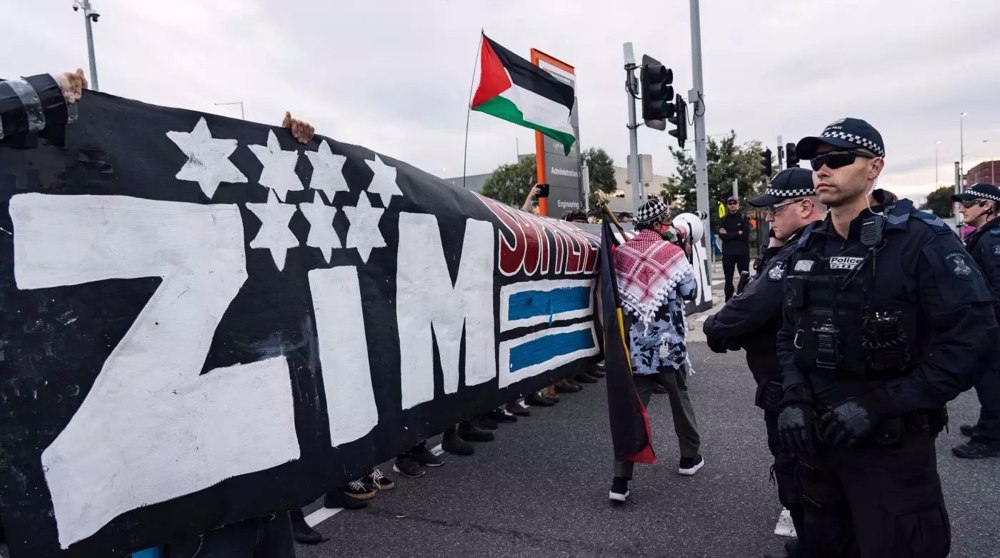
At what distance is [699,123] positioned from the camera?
11633 millimetres

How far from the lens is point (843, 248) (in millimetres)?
2311

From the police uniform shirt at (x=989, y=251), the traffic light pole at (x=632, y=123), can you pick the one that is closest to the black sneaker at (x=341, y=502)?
the police uniform shirt at (x=989, y=251)

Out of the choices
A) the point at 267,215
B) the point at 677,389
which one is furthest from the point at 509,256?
the point at 267,215

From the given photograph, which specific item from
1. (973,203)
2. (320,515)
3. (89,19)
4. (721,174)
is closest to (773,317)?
(320,515)

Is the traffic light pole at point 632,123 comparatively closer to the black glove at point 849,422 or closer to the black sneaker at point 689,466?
the black sneaker at point 689,466

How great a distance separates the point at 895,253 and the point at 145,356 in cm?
252

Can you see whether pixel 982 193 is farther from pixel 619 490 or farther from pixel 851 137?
pixel 619 490

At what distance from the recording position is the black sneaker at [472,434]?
526 centimetres

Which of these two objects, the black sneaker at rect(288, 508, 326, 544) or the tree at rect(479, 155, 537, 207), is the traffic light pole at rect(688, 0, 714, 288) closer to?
the black sneaker at rect(288, 508, 326, 544)

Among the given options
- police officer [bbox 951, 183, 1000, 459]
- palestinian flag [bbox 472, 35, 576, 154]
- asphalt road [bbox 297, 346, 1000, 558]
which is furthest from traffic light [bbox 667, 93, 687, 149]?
asphalt road [bbox 297, 346, 1000, 558]

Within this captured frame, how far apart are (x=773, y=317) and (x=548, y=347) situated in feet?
5.74

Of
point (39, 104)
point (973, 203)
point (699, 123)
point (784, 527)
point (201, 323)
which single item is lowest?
point (784, 527)

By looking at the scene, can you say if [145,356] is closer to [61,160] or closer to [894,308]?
[61,160]

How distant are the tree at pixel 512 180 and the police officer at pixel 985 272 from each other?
136ft
